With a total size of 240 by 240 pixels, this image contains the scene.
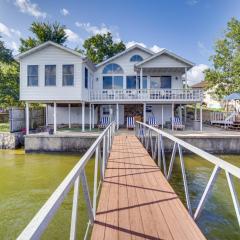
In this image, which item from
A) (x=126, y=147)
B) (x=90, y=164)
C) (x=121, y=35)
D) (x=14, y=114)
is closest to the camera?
(x=126, y=147)

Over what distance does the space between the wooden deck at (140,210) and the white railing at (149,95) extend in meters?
12.9

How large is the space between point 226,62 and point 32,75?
19.0 m

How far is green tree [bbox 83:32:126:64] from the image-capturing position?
35781mm

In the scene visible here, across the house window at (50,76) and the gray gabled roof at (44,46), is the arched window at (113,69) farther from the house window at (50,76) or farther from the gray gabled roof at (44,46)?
the house window at (50,76)

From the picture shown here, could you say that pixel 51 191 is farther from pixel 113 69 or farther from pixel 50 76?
pixel 113 69

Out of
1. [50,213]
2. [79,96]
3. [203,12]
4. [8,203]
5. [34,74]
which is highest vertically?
[203,12]

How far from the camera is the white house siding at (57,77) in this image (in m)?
17.4

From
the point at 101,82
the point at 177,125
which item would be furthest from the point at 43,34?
the point at 177,125

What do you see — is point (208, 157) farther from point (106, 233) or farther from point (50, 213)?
point (50, 213)

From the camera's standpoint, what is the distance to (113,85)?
22219 mm

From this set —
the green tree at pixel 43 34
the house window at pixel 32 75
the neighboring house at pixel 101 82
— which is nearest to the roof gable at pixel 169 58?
the neighboring house at pixel 101 82

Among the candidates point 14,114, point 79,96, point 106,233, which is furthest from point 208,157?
point 14,114

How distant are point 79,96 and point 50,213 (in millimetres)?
15880

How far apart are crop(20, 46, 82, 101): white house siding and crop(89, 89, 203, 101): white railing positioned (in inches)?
91.9
